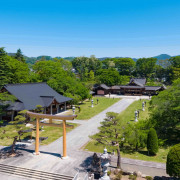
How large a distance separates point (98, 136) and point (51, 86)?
25.4 m

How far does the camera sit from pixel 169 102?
20.4m

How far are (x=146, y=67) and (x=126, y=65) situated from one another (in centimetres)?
964

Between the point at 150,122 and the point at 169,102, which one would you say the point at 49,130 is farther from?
the point at 169,102

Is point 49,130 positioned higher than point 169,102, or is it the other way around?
point 169,102

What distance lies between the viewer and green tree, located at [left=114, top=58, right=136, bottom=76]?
9256cm

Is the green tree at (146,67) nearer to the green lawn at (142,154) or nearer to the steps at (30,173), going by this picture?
the green lawn at (142,154)

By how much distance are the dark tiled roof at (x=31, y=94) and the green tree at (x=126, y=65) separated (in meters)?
63.1

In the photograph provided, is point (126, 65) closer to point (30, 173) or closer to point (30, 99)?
point (30, 99)

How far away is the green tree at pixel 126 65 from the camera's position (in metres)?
92.6

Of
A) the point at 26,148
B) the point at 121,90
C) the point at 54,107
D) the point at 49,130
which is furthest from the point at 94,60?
the point at 26,148

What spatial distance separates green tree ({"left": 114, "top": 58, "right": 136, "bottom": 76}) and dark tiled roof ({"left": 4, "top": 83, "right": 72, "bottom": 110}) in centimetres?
6308

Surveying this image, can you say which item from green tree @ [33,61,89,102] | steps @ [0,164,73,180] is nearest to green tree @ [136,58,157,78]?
green tree @ [33,61,89,102]

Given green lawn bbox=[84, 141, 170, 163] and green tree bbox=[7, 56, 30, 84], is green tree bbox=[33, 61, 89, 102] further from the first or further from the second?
green lawn bbox=[84, 141, 170, 163]

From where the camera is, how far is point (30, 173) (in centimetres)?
1398
